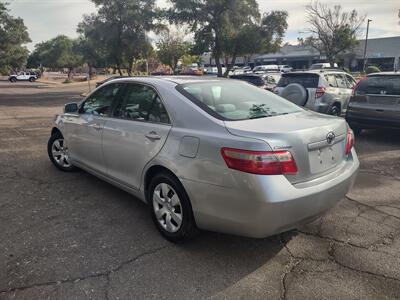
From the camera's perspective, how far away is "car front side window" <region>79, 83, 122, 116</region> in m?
4.57

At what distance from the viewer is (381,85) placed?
8.09m

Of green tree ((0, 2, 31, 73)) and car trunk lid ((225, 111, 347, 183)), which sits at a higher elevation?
green tree ((0, 2, 31, 73))

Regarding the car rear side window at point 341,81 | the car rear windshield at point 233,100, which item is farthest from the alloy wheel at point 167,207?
the car rear side window at point 341,81

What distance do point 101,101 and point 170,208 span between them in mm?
1985

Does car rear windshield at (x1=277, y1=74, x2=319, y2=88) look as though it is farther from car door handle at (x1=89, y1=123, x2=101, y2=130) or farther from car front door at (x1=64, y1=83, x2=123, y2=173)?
car door handle at (x1=89, y1=123, x2=101, y2=130)

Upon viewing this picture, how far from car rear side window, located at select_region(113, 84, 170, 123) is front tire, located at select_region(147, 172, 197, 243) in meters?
0.61

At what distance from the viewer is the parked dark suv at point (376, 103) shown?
25.6ft

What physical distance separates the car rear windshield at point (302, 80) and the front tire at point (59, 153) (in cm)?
683

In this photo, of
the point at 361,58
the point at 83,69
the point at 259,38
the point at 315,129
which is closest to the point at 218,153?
the point at 315,129

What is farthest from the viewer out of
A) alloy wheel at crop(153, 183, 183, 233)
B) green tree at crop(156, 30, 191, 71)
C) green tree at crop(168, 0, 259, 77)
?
green tree at crop(156, 30, 191, 71)

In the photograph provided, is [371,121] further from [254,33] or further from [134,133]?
[254,33]

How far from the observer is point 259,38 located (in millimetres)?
23594

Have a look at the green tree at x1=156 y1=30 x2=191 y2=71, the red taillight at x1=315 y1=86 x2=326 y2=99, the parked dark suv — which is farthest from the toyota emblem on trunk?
the green tree at x1=156 y1=30 x2=191 y2=71

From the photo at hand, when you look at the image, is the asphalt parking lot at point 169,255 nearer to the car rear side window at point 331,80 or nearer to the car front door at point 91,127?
the car front door at point 91,127
